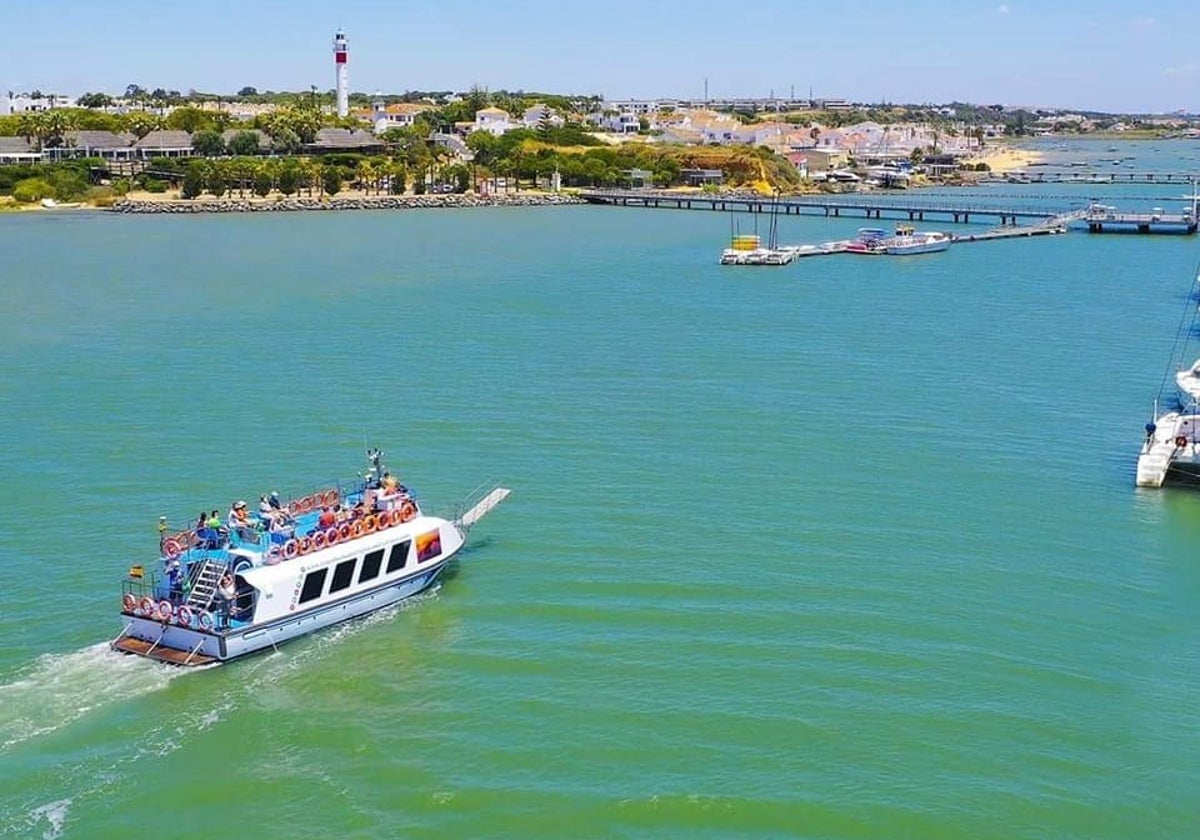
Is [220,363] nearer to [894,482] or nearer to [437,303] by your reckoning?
[437,303]

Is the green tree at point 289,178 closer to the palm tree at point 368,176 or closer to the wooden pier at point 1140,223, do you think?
the palm tree at point 368,176

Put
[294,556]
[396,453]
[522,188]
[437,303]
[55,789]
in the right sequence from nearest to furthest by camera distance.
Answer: [55,789]
[294,556]
[396,453]
[437,303]
[522,188]

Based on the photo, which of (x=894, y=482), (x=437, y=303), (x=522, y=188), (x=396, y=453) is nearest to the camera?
(x=894, y=482)

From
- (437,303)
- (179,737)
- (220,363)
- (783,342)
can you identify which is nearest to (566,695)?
(179,737)

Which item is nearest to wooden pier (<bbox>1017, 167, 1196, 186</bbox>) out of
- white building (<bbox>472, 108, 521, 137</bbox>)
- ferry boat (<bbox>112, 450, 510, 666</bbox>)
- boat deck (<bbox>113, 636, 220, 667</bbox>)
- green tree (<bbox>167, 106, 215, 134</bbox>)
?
white building (<bbox>472, 108, 521, 137</bbox>)

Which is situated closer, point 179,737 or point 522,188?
point 179,737
